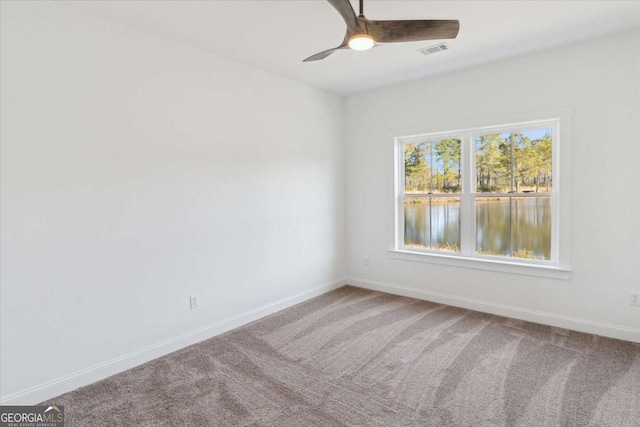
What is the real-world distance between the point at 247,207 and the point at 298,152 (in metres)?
1.06

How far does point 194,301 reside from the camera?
324cm

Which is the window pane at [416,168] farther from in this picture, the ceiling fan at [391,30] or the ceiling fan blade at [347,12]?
the ceiling fan blade at [347,12]

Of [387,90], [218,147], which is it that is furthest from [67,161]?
[387,90]

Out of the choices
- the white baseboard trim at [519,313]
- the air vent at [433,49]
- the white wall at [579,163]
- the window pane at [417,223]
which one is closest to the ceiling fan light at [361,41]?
the air vent at [433,49]

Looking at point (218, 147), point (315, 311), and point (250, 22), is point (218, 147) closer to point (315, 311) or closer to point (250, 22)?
point (250, 22)

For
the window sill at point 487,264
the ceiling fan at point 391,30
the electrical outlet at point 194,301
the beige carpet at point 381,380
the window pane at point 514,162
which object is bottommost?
the beige carpet at point 381,380

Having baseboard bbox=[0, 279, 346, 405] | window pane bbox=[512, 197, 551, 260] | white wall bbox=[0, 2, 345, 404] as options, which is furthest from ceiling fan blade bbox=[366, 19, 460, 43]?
baseboard bbox=[0, 279, 346, 405]

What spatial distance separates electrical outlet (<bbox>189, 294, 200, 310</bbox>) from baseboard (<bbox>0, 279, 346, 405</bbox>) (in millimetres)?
243

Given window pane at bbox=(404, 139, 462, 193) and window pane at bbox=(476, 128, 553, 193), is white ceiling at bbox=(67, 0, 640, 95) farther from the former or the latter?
window pane at bbox=(404, 139, 462, 193)

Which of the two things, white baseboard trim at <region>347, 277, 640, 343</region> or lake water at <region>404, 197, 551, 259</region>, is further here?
lake water at <region>404, 197, 551, 259</region>

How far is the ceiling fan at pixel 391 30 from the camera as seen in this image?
77.6 inches

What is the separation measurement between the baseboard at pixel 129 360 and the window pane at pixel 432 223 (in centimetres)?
185

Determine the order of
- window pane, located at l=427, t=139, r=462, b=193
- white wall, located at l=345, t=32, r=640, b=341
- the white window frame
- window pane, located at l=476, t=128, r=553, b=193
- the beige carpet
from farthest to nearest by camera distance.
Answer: window pane, located at l=427, t=139, r=462, b=193, window pane, located at l=476, t=128, r=553, b=193, the white window frame, white wall, located at l=345, t=32, r=640, b=341, the beige carpet

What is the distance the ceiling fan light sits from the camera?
2.04 m
